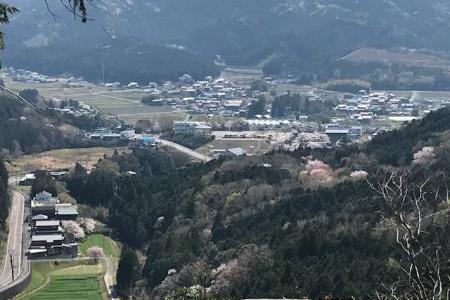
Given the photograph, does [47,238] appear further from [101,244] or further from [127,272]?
[127,272]

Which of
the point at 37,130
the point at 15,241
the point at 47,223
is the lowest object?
the point at 15,241

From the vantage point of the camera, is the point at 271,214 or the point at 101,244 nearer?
the point at 271,214

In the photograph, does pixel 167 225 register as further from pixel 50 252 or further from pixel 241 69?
pixel 241 69

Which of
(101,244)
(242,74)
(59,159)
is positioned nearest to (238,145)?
(59,159)

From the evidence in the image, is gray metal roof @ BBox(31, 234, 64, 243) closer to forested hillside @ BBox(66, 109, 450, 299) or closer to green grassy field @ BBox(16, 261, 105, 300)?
green grassy field @ BBox(16, 261, 105, 300)

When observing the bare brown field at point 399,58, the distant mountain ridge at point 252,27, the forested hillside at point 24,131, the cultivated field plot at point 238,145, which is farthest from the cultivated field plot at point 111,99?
the bare brown field at point 399,58

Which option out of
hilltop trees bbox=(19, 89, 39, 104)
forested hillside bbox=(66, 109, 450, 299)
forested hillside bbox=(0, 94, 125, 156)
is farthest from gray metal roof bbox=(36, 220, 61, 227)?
hilltop trees bbox=(19, 89, 39, 104)
